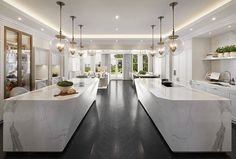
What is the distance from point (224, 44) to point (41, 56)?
6.81 m

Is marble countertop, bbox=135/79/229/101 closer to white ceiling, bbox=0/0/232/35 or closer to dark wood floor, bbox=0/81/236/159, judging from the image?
dark wood floor, bbox=0/81/236/159

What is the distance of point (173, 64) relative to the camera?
8188 mm

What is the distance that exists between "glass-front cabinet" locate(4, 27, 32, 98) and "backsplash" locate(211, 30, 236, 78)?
672 centimetres

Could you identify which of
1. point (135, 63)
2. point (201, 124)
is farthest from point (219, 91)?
point (135, 63)

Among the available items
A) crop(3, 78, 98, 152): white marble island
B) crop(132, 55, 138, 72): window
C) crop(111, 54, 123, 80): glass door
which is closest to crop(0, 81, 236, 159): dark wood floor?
crop(3, 78, 98, 152): white marble island

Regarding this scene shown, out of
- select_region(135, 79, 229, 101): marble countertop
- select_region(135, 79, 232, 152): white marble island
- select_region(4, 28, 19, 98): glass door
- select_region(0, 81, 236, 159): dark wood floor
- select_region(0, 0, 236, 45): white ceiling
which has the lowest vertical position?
select_region(0, 81, 236, 159): dark wood floor

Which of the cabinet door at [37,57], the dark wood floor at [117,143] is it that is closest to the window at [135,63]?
the cabinet door at [37,57]

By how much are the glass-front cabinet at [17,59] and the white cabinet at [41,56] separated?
14.6 inches

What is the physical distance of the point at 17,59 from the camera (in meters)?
4.72

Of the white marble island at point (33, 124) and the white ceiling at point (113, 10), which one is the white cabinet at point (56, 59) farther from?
the white marble island at point (33, 124)

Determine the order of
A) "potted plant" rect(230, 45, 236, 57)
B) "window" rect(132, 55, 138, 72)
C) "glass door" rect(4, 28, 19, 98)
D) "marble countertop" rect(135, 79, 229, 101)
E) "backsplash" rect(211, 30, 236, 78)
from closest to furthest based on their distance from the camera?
1. "marble countertop" rect(135, 79, 229, 101)
2. "glass door" rect(4, 28, 19, 98)
3. "potted plant" rect(230, 45, 236, 57)
4. "backsplash" rect(211, 30, 236, 78)
5. "window" rect(132, 55, 138, 72)

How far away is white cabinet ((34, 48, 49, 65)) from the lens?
584cm

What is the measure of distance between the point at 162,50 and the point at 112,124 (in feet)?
9.69

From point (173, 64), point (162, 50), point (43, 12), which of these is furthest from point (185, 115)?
point (173, 64)
